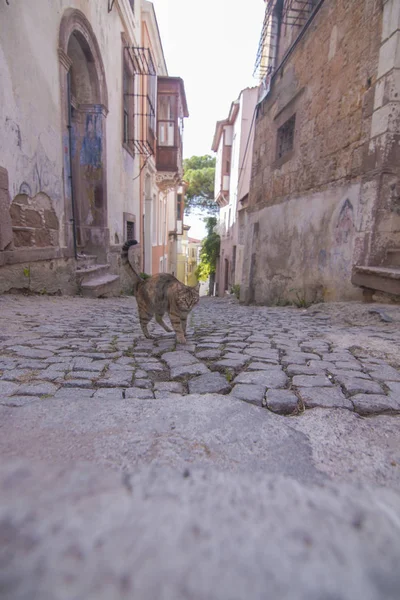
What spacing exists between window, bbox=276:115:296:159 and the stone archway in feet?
14.0

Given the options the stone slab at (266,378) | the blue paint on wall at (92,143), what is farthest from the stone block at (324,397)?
the blue paint on wall at (92,143)

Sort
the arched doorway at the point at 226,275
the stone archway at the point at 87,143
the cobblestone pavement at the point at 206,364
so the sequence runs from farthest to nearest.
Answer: the arched doorway at the point at 226,275 → the stone archway at the point at 87,143 → the cobblestone pavement at the point at 206,364

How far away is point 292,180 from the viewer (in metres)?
7.16

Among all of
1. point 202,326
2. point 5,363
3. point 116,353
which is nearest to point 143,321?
point 116,353

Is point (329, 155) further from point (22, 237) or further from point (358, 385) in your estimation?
point (22, 237)

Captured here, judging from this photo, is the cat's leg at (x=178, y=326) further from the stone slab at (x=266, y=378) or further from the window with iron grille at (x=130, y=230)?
the window with iron grille at (x=130, y=230)

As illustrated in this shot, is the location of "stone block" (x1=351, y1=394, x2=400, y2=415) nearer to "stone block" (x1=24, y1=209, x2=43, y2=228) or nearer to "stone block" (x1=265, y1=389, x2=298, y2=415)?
"stone block" (x1=265, y1=389, x2=298, y2=415)

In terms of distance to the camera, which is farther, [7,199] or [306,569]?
[7,199]

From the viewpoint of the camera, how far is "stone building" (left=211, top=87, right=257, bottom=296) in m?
15.7

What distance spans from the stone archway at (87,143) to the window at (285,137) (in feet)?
14.0

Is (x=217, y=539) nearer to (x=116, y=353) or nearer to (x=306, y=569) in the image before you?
(x=306, y=569)

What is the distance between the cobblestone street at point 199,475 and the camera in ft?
2.69

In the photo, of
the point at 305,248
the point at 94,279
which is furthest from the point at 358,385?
the point at 94,279

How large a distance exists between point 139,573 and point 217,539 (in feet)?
0.72
